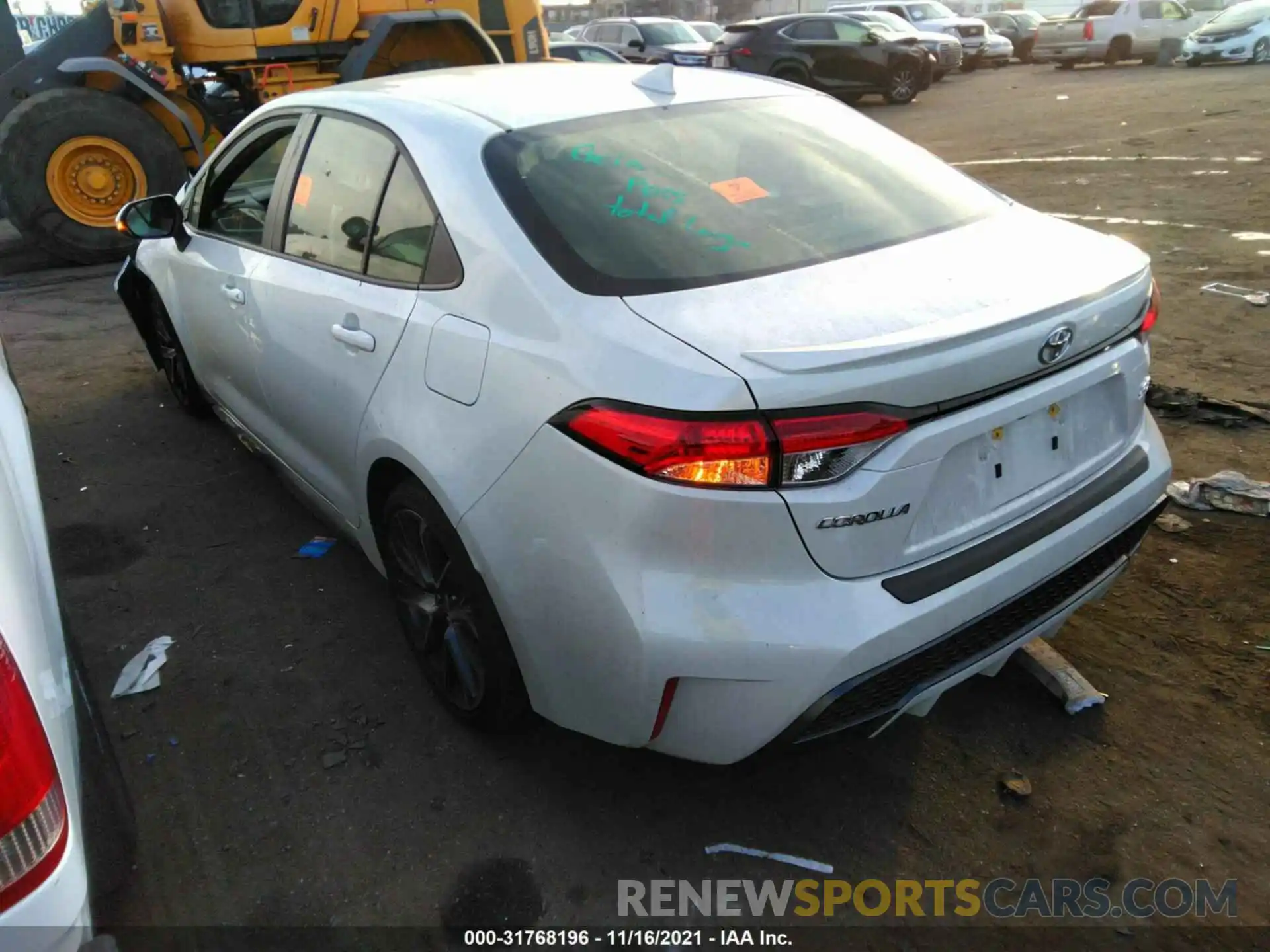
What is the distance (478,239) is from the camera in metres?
2.37

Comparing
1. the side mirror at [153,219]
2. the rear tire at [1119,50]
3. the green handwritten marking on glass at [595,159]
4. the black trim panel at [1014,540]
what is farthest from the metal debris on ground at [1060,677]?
the rear tire at [1119,50]

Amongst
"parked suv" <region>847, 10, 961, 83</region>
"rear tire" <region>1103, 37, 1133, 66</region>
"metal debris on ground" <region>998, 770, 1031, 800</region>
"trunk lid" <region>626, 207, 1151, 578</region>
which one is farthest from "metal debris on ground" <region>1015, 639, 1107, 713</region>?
"rear tire" <region>1103, 37, 1133, 66</region>

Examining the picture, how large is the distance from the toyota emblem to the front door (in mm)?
2530

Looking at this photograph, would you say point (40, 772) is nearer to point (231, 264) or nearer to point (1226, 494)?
point (231, 264)

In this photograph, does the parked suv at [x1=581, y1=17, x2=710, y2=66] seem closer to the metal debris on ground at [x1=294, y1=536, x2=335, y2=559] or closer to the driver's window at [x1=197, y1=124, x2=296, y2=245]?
the driver's window at [x1=197, y1=124, x2=296, y2=245]

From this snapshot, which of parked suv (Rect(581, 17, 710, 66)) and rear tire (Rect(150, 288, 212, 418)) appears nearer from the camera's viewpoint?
rear tire (Rect(150, 288, 212, 418))

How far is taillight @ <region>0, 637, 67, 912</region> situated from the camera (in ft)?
4.44

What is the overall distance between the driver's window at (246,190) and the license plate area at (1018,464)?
100 inches

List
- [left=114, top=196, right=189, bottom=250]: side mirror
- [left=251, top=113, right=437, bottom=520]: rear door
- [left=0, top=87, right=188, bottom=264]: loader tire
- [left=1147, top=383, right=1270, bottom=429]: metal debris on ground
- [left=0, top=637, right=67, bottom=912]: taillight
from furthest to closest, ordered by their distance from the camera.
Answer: [left=0, top=87, right=188, bottom=264]: loader tire
[left=1147, top=383, right=1270, bottom=429]: metal debris on ground
[left=114, top=196, right=189, bottom=250]: side mirror
[left=251, top=113, right=437, bottom=520]: rear door
[left=0, top=637, right=67, bottom=912]: taillight

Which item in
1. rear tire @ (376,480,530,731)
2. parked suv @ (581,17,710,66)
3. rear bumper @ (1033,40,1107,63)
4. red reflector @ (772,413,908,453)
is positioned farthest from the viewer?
rear bumper @ (1033,40,1107,63)

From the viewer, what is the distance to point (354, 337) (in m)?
2.72

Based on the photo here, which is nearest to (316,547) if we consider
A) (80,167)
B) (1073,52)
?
(80,167)

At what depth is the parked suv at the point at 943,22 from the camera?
2377cm

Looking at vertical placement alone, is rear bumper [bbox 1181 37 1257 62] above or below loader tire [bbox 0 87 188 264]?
below
